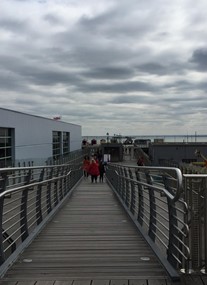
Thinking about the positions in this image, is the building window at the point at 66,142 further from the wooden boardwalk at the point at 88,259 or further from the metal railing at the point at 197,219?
the metal railing at the point at 197,219

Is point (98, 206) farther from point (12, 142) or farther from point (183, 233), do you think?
point (12, 142)

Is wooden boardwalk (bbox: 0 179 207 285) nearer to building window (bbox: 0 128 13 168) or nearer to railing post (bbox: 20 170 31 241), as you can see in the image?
railing post (bbox: 20 170 31 241)

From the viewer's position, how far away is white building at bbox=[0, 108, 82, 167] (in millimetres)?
30333

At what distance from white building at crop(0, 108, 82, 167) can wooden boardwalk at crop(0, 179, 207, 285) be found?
15.6 meters

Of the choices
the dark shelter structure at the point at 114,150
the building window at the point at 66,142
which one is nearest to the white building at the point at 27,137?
the building window at the point at 66,142

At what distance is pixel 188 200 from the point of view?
5.04 m

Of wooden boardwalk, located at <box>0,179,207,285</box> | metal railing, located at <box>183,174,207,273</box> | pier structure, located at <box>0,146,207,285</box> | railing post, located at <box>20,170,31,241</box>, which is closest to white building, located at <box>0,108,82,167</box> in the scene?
wooden boardwalk, located at <box>0,179,207,285</box>

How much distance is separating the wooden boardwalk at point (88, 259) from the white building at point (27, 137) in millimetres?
15559

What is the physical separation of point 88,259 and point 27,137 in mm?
32093

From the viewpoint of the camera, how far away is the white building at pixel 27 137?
30.3 meters

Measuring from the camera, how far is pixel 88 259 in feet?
18.0

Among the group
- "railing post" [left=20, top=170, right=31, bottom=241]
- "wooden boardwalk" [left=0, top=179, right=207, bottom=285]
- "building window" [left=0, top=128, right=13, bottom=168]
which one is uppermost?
"building window" [left=0, top=128, right=13, bottom=168]

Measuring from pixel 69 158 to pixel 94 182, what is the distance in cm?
428

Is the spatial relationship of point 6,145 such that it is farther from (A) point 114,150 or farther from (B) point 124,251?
(A) point 114,150
